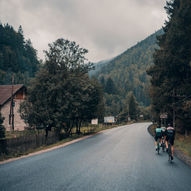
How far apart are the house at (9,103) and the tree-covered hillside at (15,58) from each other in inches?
1800

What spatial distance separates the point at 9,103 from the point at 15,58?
71.0 meters

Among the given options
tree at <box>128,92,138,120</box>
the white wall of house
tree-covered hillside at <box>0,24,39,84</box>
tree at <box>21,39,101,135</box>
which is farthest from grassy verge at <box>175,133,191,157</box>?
tree at <box>128,92,138,120</box>

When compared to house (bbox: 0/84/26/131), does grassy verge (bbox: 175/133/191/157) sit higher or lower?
lower

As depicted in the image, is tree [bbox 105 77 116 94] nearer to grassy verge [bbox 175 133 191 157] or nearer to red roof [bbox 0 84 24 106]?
red roof [bbox 0 84 24 106]

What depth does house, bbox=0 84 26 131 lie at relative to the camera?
134 ft

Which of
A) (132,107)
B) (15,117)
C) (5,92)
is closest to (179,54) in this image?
(15,117)

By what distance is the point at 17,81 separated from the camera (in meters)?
95.4

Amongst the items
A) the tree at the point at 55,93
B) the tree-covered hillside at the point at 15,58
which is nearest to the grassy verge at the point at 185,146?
the tree at the point at 55,93

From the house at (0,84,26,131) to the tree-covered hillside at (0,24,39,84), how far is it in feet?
150

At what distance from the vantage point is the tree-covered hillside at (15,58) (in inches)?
3898

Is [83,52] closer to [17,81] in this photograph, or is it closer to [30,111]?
[30,111]

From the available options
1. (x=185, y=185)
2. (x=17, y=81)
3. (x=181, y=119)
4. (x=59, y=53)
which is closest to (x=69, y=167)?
(x=185, y=185)

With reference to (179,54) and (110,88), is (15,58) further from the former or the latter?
(179,54)

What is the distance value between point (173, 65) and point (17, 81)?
8316 cm
